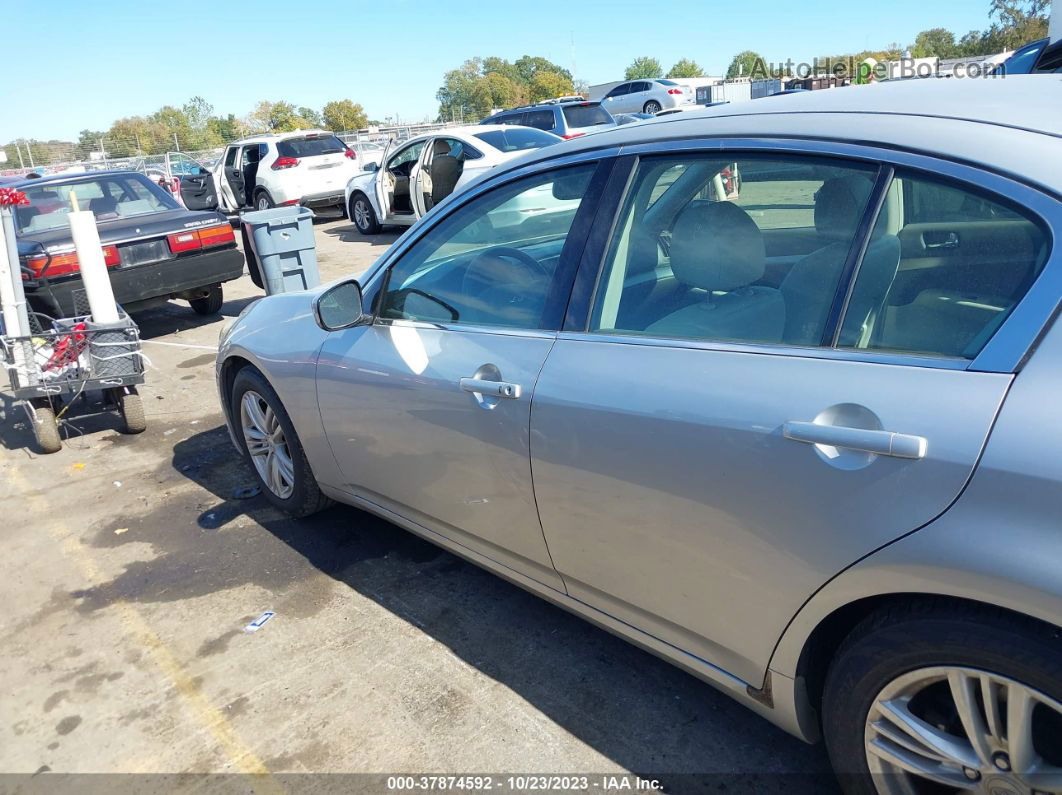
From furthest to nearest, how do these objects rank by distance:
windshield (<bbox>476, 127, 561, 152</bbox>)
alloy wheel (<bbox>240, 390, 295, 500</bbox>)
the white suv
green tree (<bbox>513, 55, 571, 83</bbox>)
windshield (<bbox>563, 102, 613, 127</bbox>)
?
green tree (<bbox>513, 55, 571, 83</bbox>) < the white suv < windshield (<bbox>563, 102, 613, 127</bbox>) < windshield (<bbox>476, 127, 561, 152</bbox>) < alloy wheel (<bbox>240, 390, 295, 500</bbox>)

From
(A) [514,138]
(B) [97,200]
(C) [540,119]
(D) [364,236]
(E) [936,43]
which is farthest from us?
(E) [936,43]

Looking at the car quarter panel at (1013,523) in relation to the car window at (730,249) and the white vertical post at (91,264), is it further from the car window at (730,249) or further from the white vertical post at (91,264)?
the white vertical post at (91,264)

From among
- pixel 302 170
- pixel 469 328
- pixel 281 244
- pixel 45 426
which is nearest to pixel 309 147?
pixel 302 170

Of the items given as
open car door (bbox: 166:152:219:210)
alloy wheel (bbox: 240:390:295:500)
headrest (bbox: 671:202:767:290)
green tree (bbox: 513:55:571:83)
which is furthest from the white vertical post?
green tree (bbox: 513:55:571:83)

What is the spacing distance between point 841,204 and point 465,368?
125cm

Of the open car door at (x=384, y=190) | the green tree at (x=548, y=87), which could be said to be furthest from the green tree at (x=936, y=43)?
the open car door at (x=384, y=190)

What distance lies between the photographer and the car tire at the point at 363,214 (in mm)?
14484

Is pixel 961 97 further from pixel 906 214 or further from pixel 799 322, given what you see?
pixel 799 322

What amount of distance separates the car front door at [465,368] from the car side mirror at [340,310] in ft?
0.18

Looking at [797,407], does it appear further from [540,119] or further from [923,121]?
[540,119]

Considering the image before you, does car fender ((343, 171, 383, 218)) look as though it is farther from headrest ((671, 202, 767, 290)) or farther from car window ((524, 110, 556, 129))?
headrest ((671, 202, 767, 290))

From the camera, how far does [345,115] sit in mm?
77812

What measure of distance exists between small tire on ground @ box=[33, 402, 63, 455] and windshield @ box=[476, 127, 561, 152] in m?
7.85

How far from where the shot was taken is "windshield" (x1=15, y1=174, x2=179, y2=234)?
8.12m
